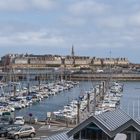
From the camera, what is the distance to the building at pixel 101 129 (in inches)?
446

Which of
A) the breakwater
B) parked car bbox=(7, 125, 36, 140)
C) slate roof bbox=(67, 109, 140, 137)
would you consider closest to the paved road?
parked car bbox=(7, 125, 36, 140)

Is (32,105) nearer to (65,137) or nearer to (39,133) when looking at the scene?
(39,133)

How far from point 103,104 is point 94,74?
86064 mm

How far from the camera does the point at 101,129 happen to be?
11.6 metres

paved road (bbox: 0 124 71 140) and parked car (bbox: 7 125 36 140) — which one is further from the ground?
parked car (bbox: 7 125 36 140)

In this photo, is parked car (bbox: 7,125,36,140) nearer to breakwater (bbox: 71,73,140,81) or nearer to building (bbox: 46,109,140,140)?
building (bbox: 46,109,140,140)

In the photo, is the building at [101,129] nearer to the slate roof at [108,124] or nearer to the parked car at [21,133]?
the slate roof at [108,124]

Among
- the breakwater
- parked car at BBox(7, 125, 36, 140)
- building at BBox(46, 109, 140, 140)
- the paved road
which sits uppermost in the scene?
building at BBox(46, 109, 140, 140)

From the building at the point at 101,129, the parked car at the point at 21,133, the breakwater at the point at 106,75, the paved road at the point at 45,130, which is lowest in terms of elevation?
the breakwater at the point at 106,75

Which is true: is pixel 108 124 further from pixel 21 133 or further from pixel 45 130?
pixel 45 130

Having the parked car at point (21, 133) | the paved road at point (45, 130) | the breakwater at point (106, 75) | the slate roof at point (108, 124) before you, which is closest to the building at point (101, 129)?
the slate roof at point (108, 124)

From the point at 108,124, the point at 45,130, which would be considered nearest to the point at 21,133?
the point at 45,130

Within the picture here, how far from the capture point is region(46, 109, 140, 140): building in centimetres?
1134

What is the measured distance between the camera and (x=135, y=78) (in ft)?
491
